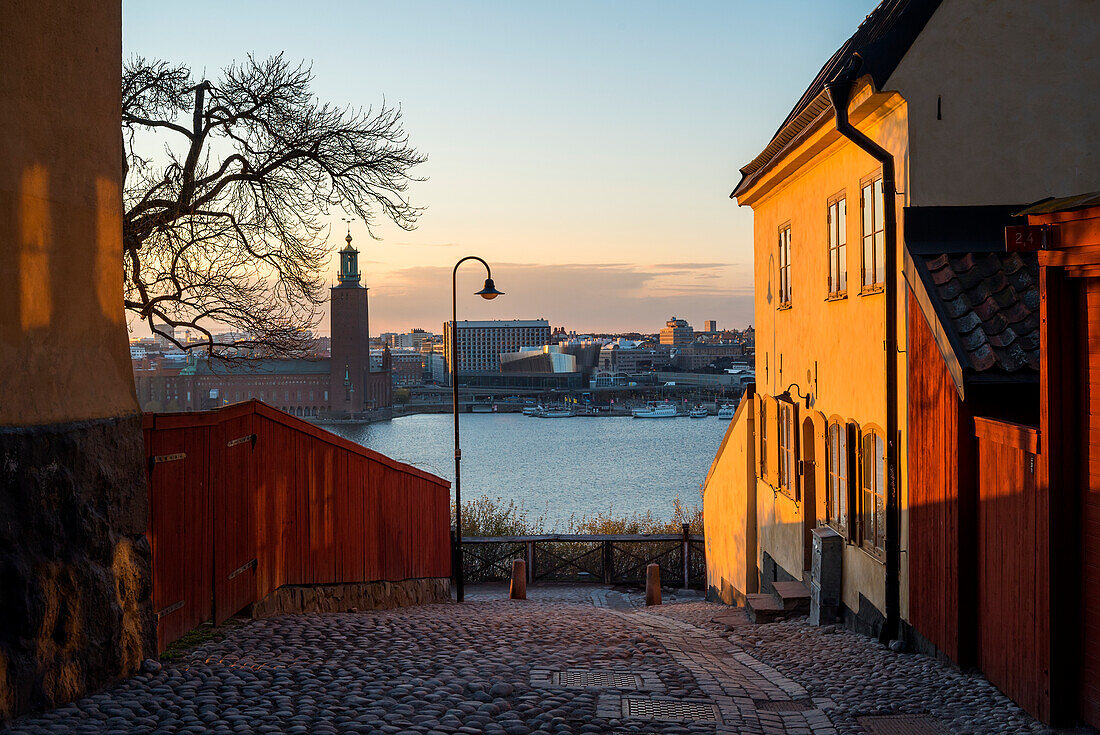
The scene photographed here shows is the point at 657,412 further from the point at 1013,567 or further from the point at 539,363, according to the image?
the point at 1013,567

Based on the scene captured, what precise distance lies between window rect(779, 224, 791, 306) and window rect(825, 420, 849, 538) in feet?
8.84

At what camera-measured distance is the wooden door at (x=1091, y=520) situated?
4789 mm

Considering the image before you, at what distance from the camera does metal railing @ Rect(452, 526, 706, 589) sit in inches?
843

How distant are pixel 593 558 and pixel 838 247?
1670 cm

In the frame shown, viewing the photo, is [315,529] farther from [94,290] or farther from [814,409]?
[814,409]

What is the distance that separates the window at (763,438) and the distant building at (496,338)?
5894 inches

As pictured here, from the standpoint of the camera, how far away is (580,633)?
9.02 m

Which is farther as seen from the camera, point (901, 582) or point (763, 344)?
point (763, 344)

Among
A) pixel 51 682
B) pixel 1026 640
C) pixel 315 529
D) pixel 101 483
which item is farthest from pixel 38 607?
pixel 1026 640

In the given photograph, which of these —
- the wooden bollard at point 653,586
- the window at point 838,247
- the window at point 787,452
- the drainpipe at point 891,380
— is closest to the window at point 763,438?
the window at point 787,452

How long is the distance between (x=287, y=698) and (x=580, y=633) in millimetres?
4215

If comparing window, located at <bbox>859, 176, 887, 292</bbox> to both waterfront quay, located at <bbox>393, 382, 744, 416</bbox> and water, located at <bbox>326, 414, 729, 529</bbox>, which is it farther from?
waterfront quay, located at <bbox>393, 382, 744, 416</bbox>

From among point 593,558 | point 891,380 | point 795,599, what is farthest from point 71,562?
point 593,558

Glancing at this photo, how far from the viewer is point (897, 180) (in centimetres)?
778
